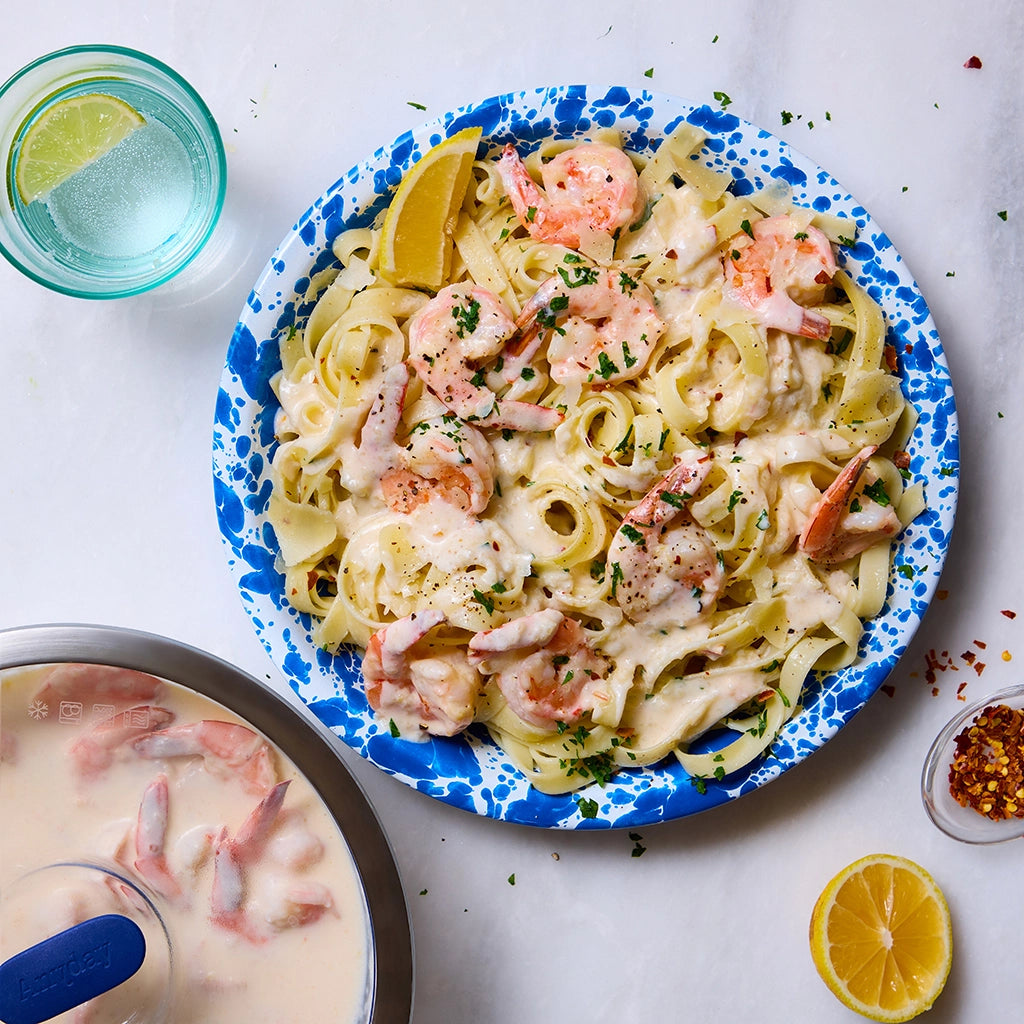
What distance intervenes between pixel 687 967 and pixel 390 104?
2.98 m

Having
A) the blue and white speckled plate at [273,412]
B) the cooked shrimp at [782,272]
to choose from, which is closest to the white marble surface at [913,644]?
the blue and white speckled plate at [273,412]

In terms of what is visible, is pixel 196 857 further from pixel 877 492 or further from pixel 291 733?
pixel 877 492

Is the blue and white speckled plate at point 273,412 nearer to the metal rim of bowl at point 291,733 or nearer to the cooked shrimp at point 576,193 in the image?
the cooked shrimp at point 576,193

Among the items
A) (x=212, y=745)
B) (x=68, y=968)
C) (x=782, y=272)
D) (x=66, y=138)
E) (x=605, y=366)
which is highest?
(x=66, y=138)

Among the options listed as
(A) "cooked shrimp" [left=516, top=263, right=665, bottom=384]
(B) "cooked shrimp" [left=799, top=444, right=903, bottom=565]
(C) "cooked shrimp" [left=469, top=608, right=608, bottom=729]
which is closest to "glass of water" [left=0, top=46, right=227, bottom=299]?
(A) "cooked shrimp" [left=516, top=263, right=665, bottom=384]

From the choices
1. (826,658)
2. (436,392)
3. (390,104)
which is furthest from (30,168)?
(826,658)

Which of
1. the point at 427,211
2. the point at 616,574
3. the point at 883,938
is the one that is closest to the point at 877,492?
the point at 616,574

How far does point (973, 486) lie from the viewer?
10.6ft

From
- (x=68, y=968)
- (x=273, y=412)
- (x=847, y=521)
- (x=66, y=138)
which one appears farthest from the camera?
(x=66, y=138)

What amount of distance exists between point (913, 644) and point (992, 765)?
424 millimetres

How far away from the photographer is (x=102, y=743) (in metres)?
2.32

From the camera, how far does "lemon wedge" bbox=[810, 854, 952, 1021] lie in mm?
3043

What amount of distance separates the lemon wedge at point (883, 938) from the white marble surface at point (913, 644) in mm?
164

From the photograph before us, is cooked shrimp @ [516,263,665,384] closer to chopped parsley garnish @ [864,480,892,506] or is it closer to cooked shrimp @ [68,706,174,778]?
chopped parsley garnish @ [864,480,892,506]
